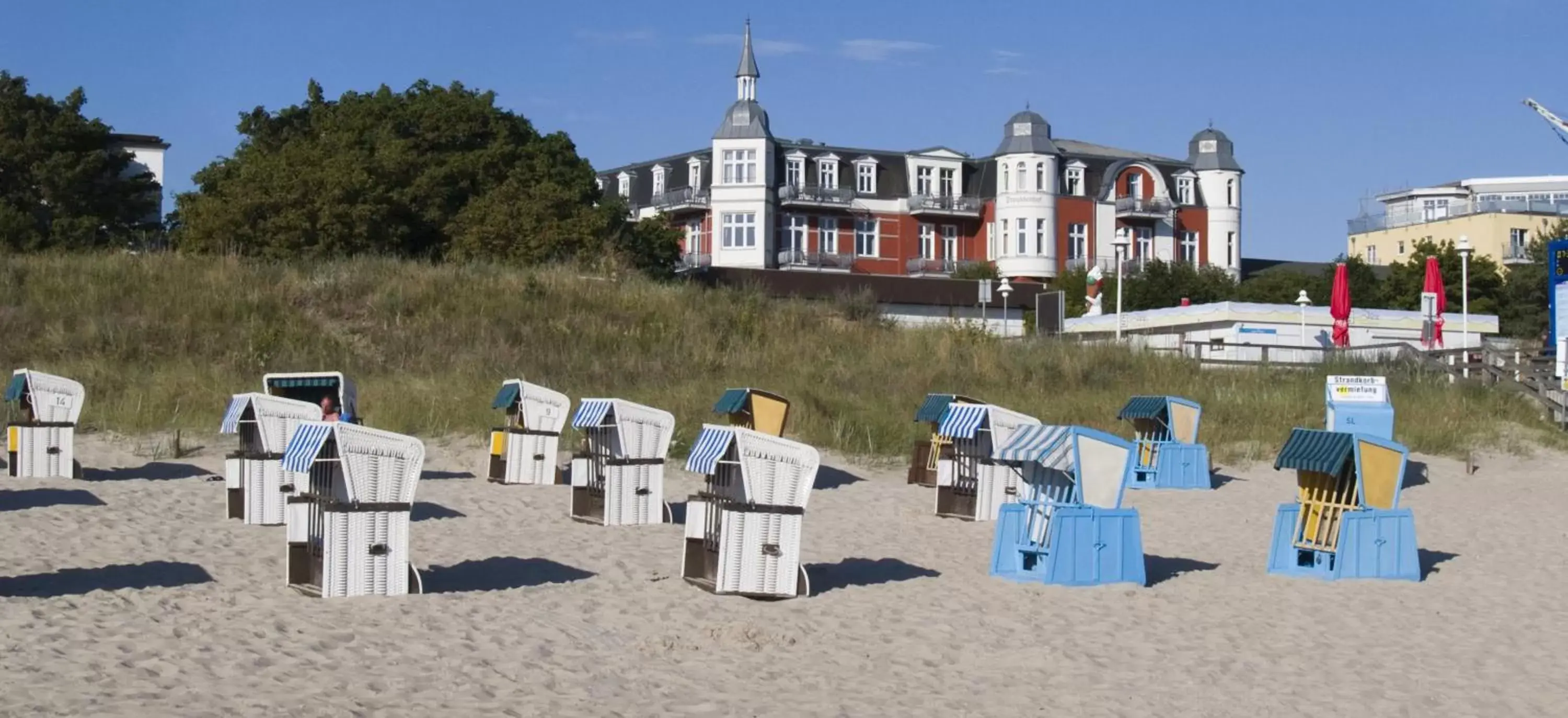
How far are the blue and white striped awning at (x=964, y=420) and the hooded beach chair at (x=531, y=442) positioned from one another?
4360 millimetres

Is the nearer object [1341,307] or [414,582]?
[414,582]

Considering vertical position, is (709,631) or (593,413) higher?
(593,413)

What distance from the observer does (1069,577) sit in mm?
12273

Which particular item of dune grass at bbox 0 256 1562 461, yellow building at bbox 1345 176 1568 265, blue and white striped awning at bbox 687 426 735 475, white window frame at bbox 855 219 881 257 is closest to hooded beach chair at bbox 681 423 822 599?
blue and white striped awning at bbox 687 426 735 475

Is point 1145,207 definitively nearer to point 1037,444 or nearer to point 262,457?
point 1037,444

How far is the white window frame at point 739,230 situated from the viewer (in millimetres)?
66312

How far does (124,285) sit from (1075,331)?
2115 cm

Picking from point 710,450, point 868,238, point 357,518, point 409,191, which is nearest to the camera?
point 357,518

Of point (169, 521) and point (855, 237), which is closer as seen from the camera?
point (169, 521)

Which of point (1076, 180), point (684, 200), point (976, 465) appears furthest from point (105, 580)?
point (1076, 180)

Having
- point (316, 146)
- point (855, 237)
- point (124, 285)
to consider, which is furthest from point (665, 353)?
point (855, 237)

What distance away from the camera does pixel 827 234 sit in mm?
68312

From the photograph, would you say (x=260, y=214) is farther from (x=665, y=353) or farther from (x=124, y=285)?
(x=665, y=353)

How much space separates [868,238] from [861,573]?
56.8 m
